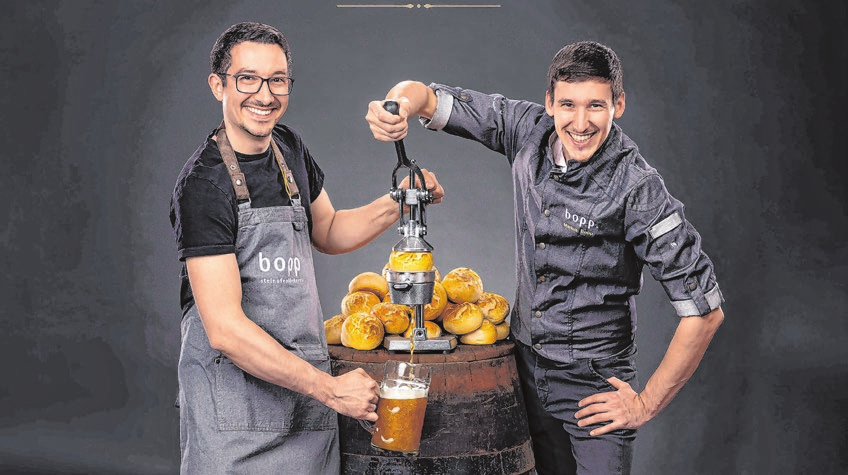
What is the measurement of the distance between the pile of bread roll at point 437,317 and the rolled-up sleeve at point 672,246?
1.94 ft

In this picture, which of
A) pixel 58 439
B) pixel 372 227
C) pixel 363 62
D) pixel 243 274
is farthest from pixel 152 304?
pixel 243 274

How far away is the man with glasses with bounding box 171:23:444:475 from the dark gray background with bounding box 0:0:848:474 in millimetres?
2568

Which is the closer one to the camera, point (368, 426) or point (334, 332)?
point (368, 426)

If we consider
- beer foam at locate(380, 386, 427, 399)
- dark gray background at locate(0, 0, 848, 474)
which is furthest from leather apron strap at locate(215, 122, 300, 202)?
dark gray background at locate(0, 0, 848, 474)

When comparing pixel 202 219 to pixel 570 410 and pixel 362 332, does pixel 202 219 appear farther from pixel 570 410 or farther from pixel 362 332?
pixel 570 410

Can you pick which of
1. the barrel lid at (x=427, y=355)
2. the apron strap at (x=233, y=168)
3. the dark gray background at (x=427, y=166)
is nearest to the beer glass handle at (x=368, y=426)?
the barrel lid at (x=427, y=355)

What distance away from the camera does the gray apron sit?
300 centimetres

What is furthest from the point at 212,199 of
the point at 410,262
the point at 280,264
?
the point at 410,262

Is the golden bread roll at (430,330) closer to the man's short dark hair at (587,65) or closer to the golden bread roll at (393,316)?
the golden bread roll at (393,316)

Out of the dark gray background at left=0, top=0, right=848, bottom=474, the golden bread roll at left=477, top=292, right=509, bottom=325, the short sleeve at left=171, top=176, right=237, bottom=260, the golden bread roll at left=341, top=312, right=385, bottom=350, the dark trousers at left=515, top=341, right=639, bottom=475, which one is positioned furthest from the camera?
the dark gray background at left=0, top=0, right=848, bottom=474

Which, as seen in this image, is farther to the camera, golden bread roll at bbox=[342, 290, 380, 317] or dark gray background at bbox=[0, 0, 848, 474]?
dark gray background at bbox=[0, 0, 848, 474]

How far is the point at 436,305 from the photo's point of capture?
3434 millimetres

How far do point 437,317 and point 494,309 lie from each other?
0.20 meters

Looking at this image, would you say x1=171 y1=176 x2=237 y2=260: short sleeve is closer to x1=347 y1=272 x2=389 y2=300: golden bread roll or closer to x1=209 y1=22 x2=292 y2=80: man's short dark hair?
x1=209 y1=22 x2=292 y2=80: man's short dark hair
